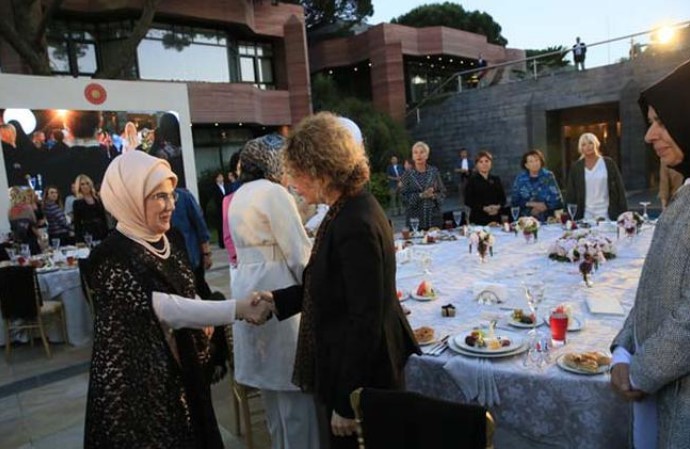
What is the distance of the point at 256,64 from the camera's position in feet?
64.1

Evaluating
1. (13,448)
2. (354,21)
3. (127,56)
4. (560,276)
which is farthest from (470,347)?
(354,21)

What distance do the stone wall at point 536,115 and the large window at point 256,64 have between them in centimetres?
646

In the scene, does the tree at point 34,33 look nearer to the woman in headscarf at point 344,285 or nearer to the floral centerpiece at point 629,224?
the floral centerpiece at point 629,224

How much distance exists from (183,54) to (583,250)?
16.7 meters

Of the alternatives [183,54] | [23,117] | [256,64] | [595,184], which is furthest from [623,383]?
[256,64]

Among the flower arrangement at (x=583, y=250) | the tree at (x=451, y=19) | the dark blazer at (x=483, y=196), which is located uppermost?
the tree at (x=451, y=19)

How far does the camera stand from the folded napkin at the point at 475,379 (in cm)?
186

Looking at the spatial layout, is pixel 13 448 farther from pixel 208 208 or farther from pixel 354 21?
pixel 354 21

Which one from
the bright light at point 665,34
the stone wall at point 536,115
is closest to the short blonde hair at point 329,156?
the stone wall at point 536,115

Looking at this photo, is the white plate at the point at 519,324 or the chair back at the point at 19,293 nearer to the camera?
the white plate at the point at 519,324

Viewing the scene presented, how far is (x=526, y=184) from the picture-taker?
209 inches

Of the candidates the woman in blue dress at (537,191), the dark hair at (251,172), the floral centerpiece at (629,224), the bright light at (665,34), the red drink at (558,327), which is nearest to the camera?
the red drink at (558,327)

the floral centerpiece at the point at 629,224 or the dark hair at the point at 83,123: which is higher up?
the dark hair at the point at 83,123

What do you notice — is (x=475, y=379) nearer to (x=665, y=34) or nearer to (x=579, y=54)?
(x=665, y=34)
